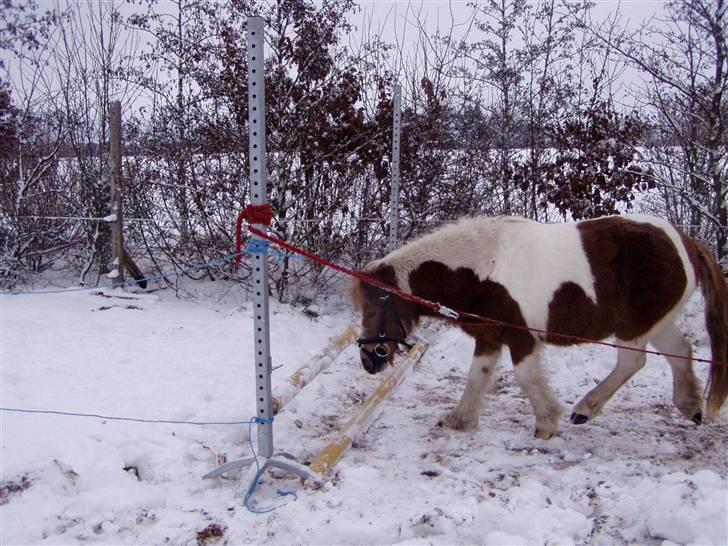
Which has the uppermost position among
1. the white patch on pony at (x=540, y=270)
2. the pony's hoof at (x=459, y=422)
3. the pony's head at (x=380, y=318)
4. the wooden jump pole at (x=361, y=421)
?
the white patch on pony at (x=540, y=270)

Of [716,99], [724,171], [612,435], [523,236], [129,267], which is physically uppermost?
[716,99]

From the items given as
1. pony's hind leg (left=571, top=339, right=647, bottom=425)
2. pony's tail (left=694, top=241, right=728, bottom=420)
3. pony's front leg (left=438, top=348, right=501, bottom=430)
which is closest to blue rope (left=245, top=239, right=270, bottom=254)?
pony's front leg (left=438, top=348, right=501, bottom=430)

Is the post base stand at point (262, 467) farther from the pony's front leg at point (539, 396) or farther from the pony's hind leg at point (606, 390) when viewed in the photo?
the pony's hind leg at point (606, 390)

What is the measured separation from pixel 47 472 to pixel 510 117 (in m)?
7.20

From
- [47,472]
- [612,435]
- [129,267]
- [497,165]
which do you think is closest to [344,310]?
[129,267]

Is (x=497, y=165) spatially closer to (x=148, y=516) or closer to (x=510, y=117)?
(x=510, y=117)

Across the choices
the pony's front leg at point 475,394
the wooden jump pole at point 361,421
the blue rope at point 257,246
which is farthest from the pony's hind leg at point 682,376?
the blue rope at point 257,246

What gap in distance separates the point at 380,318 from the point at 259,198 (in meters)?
1.34

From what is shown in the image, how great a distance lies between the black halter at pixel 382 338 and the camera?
3.73 meters

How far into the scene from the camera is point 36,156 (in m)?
7.14

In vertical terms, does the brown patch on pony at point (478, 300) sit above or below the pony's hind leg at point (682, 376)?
above

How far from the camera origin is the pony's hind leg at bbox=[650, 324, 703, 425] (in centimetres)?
382

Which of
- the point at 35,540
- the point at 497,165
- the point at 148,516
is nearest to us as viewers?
the point at 35,540

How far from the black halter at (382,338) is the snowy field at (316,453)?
1.71ft
